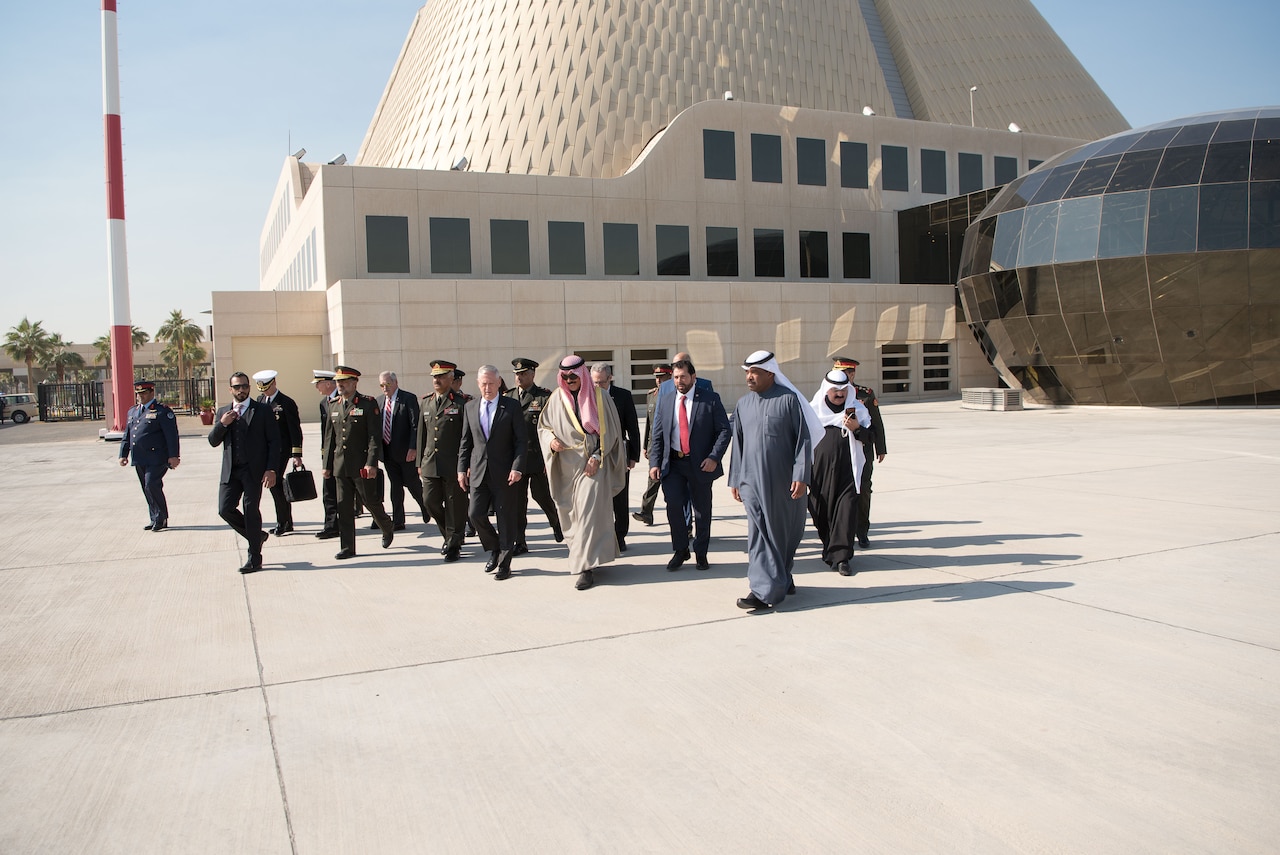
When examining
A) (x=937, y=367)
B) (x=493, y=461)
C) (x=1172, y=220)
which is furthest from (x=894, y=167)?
(x=493, y=461)

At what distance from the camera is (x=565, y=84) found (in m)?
38.5

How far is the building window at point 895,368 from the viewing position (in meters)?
34.4

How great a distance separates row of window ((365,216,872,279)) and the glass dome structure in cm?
1140

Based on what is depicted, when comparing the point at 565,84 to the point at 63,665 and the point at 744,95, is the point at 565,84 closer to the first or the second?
the point at 744,95

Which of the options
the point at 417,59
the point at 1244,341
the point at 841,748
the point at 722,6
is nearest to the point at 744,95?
the point at 722,6

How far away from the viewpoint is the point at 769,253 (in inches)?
1390

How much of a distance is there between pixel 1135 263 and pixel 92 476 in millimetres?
23623

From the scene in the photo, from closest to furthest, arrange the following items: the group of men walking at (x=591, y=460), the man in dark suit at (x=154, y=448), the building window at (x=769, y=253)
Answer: the group of men walking at (x=591, y=460)
the man in dark suit at (x=154, y=448)
the building window at (x=769, y=253)

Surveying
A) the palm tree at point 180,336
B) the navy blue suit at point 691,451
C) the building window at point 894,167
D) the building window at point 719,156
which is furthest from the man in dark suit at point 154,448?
the palm tree at point 180,336

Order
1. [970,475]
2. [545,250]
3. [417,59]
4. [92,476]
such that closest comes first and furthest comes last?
1. [970,475]
2. [92,476]
3. [545,250]
4. [417,59]

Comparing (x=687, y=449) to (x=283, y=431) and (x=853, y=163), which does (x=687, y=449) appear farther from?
(x=853, y=163)

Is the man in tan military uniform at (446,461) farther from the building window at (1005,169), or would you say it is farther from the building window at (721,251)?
the building window at (1005,169)

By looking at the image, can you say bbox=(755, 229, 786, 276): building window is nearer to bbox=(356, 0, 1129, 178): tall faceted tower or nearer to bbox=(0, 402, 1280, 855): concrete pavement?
bbox=(356, 0, 1129, 178): tall faceted tower

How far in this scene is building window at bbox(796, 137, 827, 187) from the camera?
3559cm
